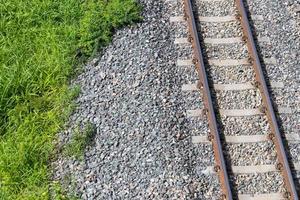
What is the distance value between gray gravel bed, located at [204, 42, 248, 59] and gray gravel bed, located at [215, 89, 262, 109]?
0.67m

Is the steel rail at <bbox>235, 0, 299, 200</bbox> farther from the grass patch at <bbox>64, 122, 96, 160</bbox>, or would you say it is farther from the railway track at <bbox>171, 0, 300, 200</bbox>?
the grass patch at <bbox>64, 122, 96, 160</bbox>

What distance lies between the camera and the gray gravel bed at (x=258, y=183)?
6855 mm

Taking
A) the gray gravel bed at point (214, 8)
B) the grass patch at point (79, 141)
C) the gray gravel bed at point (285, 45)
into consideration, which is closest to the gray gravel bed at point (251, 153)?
the gray gravel bed at point (285, 45)

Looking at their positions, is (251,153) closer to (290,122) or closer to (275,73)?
(290,122)

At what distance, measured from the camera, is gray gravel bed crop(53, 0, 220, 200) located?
6824 mm

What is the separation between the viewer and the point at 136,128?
735 centimetres

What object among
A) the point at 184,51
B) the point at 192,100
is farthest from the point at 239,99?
the point at 184,51

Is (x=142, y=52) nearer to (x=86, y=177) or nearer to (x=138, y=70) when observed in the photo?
(x=138, y=70)

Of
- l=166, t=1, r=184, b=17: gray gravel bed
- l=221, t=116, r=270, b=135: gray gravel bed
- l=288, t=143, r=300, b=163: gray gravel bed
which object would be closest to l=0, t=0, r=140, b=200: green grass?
l=166, t=1, r=184, b=17: gray gravel bed

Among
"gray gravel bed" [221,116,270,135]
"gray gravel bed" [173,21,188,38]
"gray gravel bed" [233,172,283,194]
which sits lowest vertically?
"gray gravel bed" [233,172,283,194]

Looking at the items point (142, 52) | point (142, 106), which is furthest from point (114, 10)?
point (142, 106)

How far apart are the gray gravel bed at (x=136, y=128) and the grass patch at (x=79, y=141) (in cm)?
7

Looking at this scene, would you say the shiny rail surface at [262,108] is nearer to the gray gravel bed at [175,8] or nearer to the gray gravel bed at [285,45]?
the gray gravel bed at [175,8]

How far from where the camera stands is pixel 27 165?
23.2ft
